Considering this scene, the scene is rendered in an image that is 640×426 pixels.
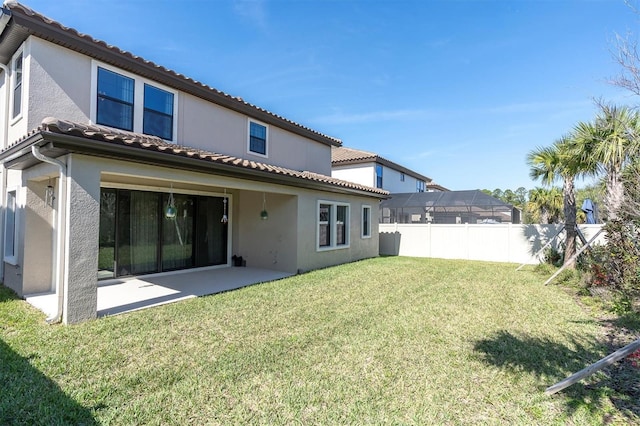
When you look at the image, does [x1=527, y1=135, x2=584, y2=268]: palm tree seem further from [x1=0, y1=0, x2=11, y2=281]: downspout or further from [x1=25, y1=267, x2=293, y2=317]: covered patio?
[x1=0, y1=0, x2=11, y2=281]: downspout

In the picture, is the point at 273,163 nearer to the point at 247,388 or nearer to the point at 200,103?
the point at 200,103

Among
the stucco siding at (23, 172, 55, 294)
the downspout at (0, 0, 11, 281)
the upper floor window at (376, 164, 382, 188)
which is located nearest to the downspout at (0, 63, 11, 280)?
the downspout at (0, 0, 11, 281)

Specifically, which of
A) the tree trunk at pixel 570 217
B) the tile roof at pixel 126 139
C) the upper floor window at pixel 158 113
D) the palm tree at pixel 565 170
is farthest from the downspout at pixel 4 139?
the tree trunk at pixel 570 217

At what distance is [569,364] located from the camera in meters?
4.82

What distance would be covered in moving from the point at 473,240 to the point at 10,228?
19.4 m

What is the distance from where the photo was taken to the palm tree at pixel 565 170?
11832 mm

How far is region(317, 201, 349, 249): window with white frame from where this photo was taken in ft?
44.4

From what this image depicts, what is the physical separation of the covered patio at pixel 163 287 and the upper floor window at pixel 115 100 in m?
4.60

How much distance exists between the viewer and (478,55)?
13562 millimetres

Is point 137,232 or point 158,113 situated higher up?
point 158,113

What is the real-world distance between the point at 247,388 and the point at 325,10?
13.3m

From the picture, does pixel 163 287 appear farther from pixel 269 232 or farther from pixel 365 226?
pixel 365 226

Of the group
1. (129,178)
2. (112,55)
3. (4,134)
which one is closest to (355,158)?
(129,178)

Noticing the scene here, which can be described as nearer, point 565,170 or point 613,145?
point 613,145
